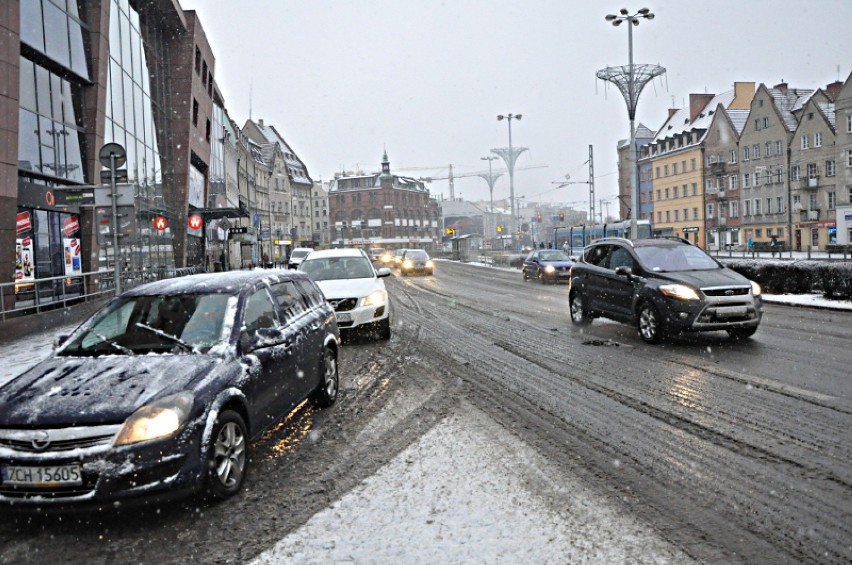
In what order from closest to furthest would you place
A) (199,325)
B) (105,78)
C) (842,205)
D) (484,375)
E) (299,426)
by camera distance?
(199,325)
(299,426)
(484,375)
(105,78)
(842,205)

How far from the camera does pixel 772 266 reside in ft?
61.3

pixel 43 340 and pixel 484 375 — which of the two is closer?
pixel 484 375

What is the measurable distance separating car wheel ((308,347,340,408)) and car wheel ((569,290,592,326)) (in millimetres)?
7071

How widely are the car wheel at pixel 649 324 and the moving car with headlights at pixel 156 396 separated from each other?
236 inches

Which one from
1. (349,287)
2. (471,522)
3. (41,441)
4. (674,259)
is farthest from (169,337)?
(674,259)

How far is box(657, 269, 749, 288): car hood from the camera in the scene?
10.2m

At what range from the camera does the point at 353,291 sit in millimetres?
11805

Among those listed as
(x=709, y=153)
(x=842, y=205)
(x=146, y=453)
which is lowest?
(x=146, y=453)

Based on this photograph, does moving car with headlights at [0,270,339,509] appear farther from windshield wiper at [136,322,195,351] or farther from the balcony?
the balcony

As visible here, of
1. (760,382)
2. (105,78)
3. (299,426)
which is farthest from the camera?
(105,78)

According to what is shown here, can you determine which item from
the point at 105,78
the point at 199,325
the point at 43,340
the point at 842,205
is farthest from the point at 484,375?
the point at 842,205

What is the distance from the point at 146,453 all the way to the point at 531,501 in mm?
2370

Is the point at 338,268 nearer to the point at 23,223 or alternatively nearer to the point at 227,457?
the point at 227,457

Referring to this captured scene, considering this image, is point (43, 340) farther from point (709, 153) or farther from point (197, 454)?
point (709, 153)
